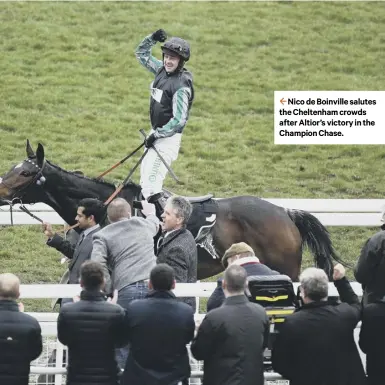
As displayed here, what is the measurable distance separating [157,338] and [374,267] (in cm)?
155

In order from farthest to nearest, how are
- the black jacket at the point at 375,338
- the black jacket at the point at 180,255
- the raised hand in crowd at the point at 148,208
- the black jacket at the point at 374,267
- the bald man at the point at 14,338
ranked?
the raised hand in crowd at the point at 148,208 → the black jacket at the point at 180,255 → the black jacket at the point at 374,267 → the black jacket at the point at 375,338 → the bald man at the point at 14,338

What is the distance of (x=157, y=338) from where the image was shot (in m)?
6.62

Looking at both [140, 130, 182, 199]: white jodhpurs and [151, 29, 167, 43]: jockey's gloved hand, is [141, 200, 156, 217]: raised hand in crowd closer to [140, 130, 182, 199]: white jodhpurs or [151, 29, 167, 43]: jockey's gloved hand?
[140, 130, 182, 199]: white jodhpurs

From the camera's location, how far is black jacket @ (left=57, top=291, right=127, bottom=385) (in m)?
6.62

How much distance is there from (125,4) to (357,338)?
41.8 ft

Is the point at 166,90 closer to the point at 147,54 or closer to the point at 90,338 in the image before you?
the point at 147,54

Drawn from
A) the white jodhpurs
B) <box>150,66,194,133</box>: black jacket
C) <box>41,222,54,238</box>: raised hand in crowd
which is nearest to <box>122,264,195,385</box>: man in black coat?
<box>41,222,54,238</box>: raised hand in crowd

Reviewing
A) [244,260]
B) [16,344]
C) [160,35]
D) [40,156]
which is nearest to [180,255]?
[244,260]

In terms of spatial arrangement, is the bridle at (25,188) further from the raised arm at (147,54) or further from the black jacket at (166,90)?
the raised arm at (147,54)

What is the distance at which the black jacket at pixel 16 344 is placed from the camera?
21.6 ft

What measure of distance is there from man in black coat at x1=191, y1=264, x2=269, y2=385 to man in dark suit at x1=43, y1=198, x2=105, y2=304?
4.71 feet

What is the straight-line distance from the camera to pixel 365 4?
19.6m

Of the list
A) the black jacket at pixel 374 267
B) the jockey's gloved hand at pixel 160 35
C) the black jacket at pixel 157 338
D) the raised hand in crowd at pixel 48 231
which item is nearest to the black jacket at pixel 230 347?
the black jacket at pixel 157 338

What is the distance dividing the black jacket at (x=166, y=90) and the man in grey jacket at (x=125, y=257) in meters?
2.25
